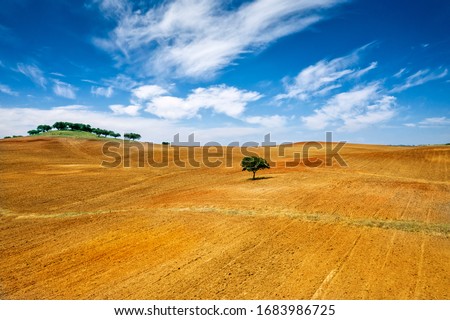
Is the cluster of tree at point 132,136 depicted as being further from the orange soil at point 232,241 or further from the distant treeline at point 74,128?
the orange soil at point 232,241

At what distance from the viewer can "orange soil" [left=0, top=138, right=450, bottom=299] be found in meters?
10.6

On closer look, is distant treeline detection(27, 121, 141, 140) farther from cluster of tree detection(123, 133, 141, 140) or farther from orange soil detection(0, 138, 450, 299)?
orange soil detection(0, 138, 450, 299)

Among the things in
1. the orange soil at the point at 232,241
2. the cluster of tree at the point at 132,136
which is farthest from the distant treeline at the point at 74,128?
the orange soil at the point at 232,241

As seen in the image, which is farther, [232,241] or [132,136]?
[132,136]

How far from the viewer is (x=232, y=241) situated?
14945mm

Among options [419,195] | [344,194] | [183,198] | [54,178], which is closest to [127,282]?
[183,198]

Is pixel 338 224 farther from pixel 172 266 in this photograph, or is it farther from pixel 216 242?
pixel 172 266

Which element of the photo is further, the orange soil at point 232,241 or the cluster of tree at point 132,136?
the cluster of tree at point 132,136

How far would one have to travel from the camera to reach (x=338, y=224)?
17141 mm

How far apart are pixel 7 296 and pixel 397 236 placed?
17.7m

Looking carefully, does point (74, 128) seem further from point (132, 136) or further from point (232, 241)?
point (232, 241)

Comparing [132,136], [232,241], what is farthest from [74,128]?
[232,241]

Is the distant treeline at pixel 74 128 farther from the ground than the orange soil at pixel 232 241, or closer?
farther from the ground

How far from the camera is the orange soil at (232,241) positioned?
1059 centimetres
